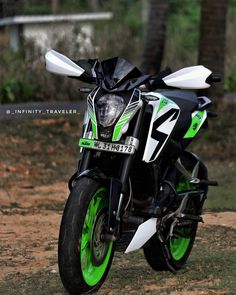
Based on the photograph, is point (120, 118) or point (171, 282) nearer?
point (120, 118)

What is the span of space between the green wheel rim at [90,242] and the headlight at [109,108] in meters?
0.42

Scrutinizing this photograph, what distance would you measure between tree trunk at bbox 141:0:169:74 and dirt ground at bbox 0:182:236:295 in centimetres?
575

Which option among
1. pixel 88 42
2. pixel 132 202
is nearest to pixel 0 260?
pixel 132 202

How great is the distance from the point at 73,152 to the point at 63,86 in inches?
Result: 125

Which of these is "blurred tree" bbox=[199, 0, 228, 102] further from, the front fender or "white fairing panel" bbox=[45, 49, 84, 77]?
the front fender

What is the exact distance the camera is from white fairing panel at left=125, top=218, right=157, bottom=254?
528 centimetres

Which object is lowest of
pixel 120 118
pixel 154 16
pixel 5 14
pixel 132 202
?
pixel 5 14

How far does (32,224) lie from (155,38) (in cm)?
880

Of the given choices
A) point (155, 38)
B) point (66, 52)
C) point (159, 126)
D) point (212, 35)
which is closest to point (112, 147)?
point (159, 126)

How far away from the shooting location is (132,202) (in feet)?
18.0

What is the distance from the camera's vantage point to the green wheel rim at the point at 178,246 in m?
6.12

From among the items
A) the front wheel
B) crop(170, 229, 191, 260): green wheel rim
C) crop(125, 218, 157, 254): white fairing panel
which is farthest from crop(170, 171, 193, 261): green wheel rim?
the front wheel

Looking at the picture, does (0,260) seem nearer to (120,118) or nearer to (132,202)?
(132,202)

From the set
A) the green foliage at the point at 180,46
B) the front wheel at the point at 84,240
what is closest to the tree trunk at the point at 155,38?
the green foliage at the point at 180,46
